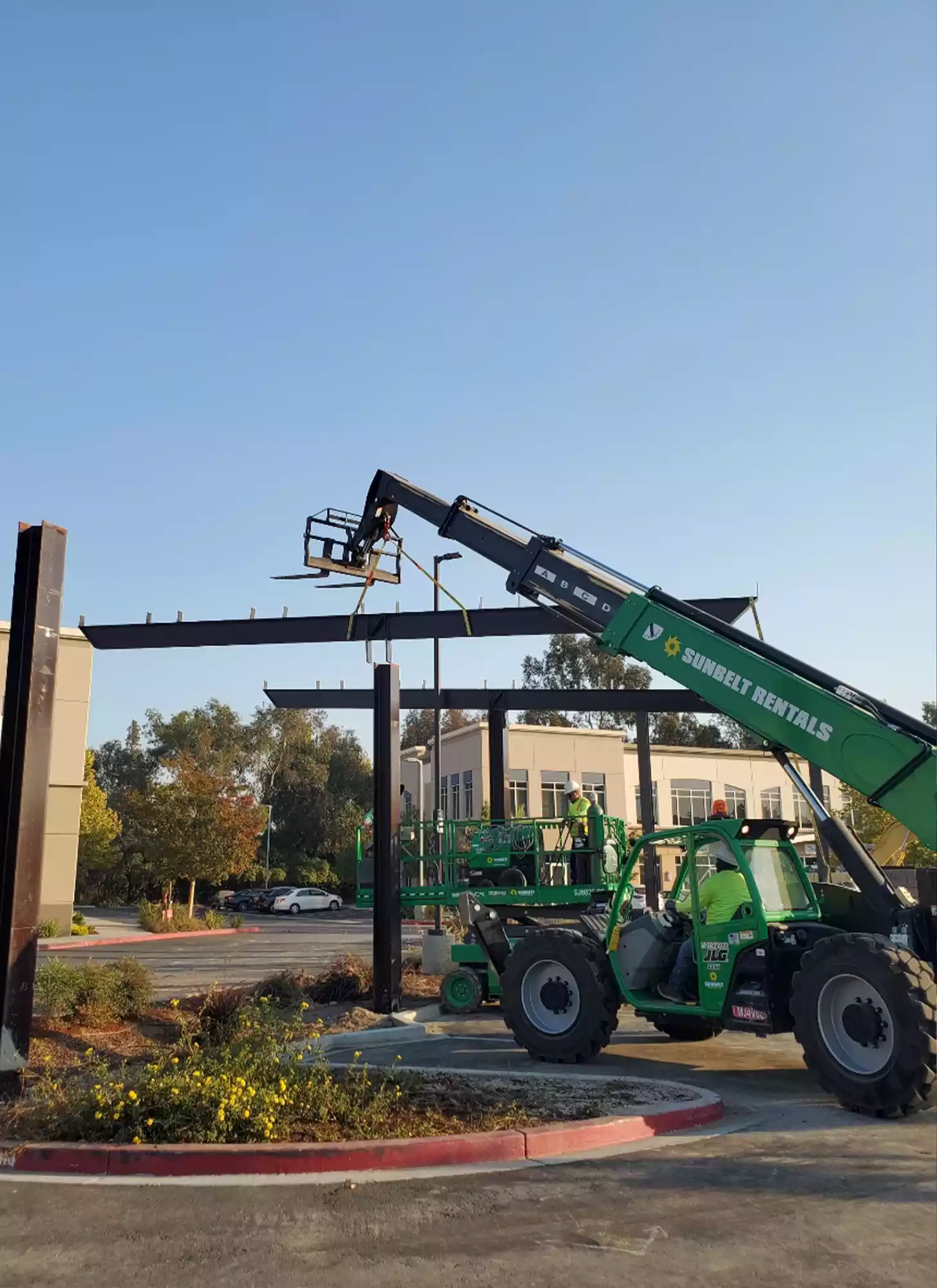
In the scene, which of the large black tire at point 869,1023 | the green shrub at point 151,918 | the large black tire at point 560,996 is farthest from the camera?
the green shrub at point 151,918

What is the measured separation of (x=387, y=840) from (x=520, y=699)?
7.86 metres

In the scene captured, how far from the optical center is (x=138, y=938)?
1237 inches

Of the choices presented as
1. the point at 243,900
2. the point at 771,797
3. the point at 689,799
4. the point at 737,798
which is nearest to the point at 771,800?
the point at 771,797

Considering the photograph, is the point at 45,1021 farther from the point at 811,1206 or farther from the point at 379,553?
the point at 811,1206

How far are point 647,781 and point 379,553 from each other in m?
13.1

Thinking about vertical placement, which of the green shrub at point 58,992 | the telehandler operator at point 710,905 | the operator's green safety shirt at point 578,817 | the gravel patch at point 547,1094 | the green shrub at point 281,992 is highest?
the operator's green safety shirt at point 578,817

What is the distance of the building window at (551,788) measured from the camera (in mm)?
50469

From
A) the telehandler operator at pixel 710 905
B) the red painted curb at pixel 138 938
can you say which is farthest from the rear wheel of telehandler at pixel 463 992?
the red painted curb at pixel 138 938

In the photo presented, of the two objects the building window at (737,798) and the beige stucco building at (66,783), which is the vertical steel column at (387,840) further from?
the building window at (737,798)

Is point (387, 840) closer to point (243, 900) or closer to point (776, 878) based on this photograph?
point (776, 878)

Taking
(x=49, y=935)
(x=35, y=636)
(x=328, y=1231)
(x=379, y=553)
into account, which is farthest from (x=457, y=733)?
(x=328, y=1231)

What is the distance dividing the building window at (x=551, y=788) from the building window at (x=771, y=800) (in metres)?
12.0

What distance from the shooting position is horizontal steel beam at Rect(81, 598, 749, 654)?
16875 millimetres

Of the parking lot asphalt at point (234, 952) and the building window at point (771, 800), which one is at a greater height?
the building window at point (771, 800)
